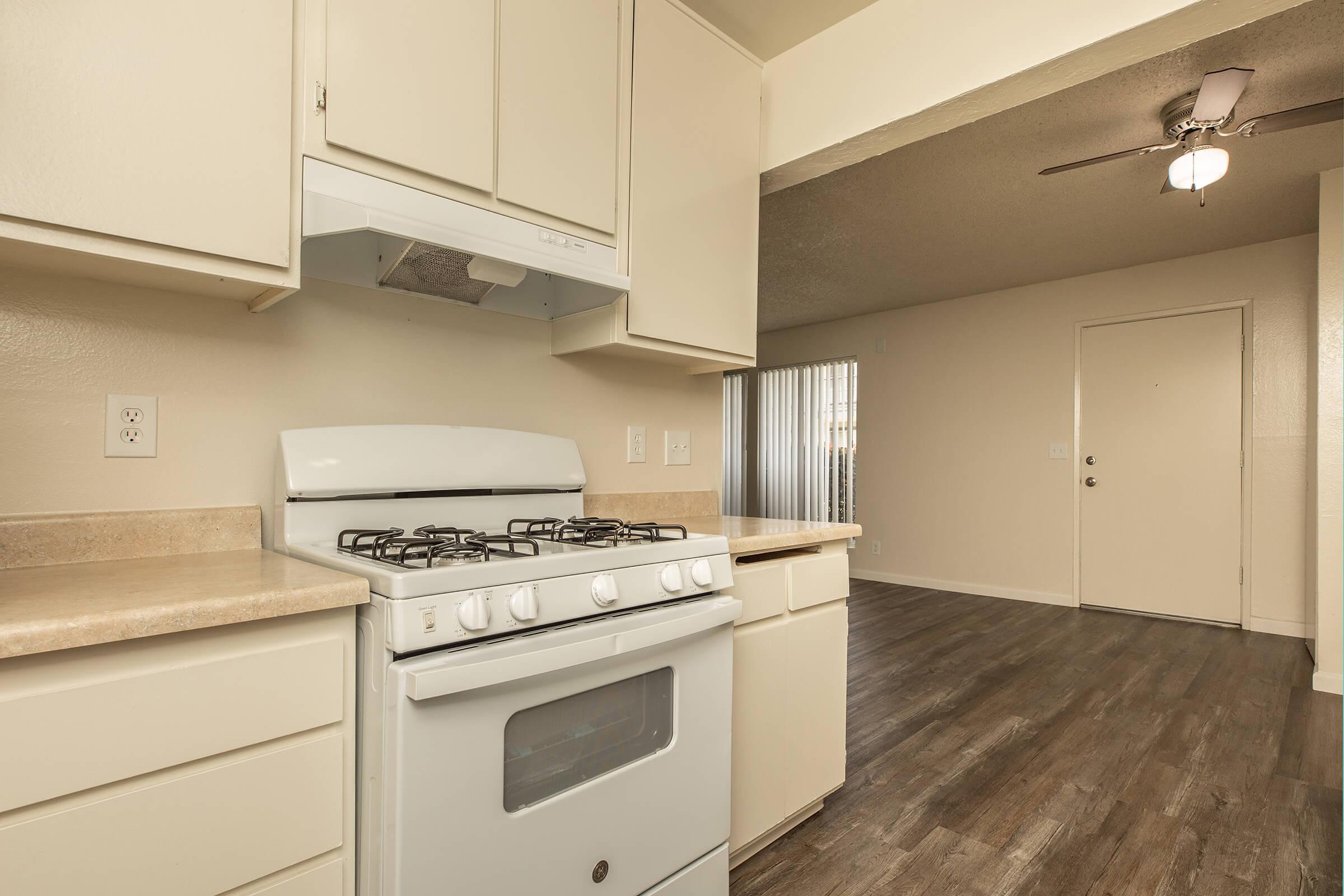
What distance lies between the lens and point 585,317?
180cm

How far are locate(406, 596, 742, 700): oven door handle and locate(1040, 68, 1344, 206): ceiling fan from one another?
240cm

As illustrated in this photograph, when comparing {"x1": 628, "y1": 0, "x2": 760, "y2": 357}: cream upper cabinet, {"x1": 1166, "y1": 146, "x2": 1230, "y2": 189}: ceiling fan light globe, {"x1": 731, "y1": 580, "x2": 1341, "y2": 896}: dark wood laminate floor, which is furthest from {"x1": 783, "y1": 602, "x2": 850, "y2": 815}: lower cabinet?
{"x1": 1166, "y1": 146, "x2": 1230, "y2": 189}: ceiling fan light globe

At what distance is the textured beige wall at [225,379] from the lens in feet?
3.84

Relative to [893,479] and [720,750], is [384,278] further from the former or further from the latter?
[893,479]

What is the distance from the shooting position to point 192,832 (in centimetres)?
85

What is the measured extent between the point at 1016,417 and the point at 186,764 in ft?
17.5

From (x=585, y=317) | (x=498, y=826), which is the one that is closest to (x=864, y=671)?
(x=585, y=317)

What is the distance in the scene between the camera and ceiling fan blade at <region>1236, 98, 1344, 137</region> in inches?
83.4

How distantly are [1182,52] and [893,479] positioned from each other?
12.8 feet

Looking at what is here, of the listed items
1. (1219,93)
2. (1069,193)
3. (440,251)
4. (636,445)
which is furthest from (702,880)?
(1069,193)

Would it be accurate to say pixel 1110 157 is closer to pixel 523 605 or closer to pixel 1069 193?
pixel 1069 193

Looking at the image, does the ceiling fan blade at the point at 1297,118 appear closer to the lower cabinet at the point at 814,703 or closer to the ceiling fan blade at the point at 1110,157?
the ceiling fan blade at the point at 1110,157

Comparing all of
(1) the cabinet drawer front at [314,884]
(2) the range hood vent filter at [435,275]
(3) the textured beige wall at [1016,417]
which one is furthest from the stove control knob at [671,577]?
(3) the textured beige wall at [1016,417]

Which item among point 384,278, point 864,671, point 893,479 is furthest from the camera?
point 893,479
